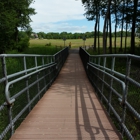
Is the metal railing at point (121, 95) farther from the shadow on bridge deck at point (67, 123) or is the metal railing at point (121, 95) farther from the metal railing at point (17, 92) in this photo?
the metal railing at point (17, 92)

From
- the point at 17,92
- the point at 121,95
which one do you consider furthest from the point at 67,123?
the point at 17,92

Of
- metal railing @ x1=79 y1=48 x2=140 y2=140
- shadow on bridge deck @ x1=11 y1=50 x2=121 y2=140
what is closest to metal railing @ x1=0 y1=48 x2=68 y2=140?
shadow on bridge deck @ x1=11 y1=50 x2=121 y2=140

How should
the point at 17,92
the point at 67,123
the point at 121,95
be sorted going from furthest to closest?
the point at 17,92
the point at 67,123
the point at 121,95

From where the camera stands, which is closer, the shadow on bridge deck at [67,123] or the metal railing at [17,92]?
the metal railing at [17,92]

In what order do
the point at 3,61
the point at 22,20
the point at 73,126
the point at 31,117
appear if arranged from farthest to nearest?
1. the point at 22,20
2. the point at 31,117
3. the point at 73,126
4. the point at 3,61

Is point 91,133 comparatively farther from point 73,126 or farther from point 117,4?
point 117,4

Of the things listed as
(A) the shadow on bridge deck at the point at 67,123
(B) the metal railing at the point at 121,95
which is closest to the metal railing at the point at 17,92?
(A) the shadow on bridge deck at the point at 67,123

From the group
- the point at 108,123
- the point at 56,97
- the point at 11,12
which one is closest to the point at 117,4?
the point at 11,12

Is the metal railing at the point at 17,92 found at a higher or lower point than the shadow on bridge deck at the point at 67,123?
higher

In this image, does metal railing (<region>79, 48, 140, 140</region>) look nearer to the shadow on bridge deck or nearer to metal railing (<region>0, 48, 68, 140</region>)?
the shadow on bridge deck

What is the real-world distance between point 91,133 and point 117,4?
27167 mm

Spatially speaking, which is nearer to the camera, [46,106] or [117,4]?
[46,106]

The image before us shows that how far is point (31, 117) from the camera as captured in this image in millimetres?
4043

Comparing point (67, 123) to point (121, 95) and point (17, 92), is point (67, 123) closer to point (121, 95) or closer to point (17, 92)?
point (121, 95)
